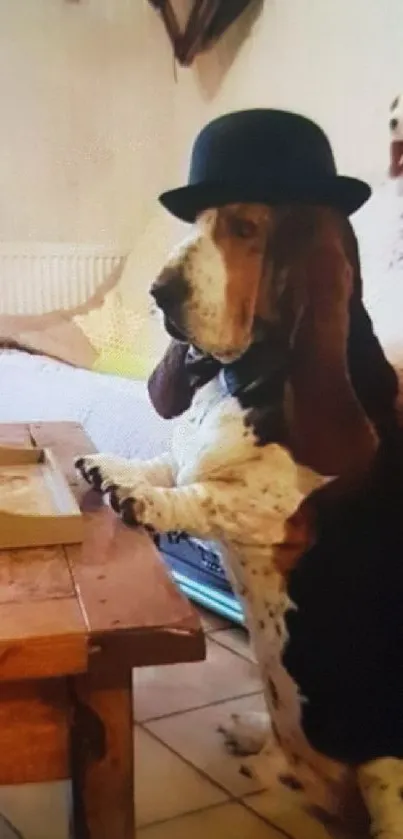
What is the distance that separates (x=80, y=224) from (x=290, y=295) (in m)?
2.02

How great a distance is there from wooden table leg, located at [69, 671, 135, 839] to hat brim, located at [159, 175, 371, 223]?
492mm

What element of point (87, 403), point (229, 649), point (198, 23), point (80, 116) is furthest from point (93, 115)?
point (229, 649)

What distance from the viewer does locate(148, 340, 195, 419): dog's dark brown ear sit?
121 cm

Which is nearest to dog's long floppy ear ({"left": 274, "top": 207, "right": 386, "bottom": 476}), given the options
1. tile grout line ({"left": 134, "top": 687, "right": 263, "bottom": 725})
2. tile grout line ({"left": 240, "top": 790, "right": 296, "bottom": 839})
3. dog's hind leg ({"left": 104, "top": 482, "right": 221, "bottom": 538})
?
dog's hind leg ({"left": 104, "top": 482, "right": 221, "bottom": 538})

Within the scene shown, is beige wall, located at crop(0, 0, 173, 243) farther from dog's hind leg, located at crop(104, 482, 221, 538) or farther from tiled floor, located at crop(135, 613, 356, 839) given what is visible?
dog's hind leg, located at crop(104, 482, 221, 538)

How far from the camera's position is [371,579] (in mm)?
1090

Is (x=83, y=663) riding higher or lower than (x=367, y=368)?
lower

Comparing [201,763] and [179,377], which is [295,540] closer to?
[179,377]

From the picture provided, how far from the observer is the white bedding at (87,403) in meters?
1.80

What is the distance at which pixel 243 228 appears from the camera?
107cm

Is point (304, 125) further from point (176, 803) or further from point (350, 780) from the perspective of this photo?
point (176, 803)

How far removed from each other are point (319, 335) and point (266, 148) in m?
0.19

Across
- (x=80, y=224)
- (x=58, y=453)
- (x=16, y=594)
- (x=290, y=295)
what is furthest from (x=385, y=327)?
(x=80, y=224)

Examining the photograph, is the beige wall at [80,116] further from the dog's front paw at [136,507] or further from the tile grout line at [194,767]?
the dog's front paw at [136,507]
